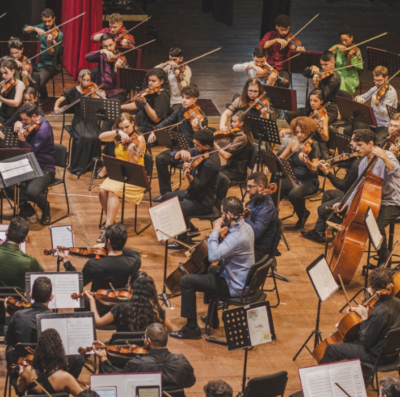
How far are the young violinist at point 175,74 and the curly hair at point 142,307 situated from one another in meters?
5.09

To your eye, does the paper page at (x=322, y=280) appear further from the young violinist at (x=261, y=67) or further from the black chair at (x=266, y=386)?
the young violinist at (x=261, y=67)

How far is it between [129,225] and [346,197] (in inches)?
98.0

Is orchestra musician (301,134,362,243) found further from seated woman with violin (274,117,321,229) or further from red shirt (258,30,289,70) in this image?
red shirt (258,30,289,70)

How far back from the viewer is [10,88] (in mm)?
10266

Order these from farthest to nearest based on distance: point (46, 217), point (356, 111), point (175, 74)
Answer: point (175, 74) < point (356, 111) < point (46, 217)

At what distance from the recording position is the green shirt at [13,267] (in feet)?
21.4

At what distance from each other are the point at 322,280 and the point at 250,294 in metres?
0.80

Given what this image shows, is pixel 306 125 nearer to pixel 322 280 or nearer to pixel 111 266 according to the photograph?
pixel 322 280

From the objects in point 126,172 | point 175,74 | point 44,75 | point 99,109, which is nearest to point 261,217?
point 126,172

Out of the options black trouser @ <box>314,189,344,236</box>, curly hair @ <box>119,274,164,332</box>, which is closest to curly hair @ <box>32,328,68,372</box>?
curly hair @ <box>119,274,164,332</box>

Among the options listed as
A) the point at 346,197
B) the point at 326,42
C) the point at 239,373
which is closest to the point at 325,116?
the point at 346,197

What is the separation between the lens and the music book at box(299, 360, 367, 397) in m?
5.34

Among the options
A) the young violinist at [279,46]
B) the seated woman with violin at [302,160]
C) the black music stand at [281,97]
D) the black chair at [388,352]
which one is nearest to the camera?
the black chair at [388,352]

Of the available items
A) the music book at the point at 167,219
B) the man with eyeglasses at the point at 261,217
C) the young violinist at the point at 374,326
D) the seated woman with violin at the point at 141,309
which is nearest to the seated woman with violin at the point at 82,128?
the music book at the point at 167,219
